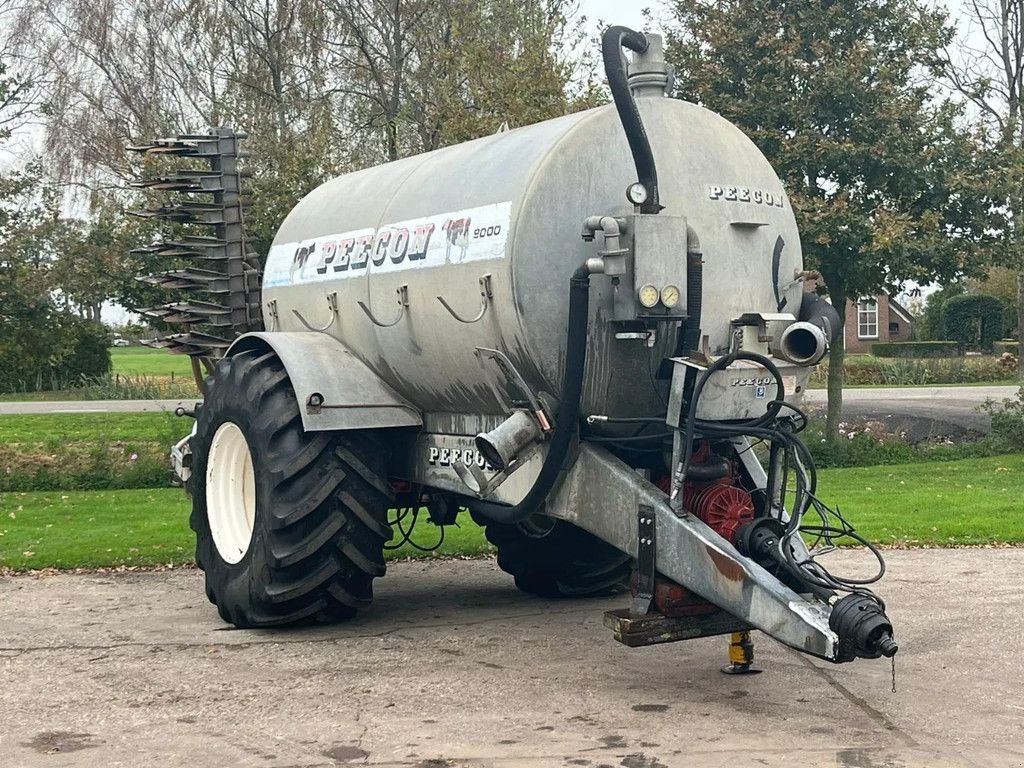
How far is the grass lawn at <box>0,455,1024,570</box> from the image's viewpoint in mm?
10891

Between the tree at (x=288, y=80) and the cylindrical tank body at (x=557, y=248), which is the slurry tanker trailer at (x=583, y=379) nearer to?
the cylindrical tank body at (x=557, y=248)

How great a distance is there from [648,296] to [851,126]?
39.3 ft

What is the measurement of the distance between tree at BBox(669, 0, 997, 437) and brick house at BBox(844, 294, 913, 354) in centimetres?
3656

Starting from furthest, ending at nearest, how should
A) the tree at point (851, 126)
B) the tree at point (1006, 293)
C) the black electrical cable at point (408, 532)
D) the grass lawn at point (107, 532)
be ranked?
the tree at point (1006, 293) → the tree at point (851, 126) → the grass lawn at point (107, 532) → the black electrical cable at point (408, 532)

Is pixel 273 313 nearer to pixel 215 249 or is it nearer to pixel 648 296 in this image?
pixel 215 249

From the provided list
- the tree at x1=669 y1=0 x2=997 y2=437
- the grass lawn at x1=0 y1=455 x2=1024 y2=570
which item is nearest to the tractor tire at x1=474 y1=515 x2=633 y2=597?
the grass lawn at x1=0 y1=455 x2=1024 y2=570

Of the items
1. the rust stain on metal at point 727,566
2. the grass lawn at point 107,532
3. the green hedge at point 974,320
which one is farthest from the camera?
the green hedge at point 974,320

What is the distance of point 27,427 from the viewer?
1878 centimetres

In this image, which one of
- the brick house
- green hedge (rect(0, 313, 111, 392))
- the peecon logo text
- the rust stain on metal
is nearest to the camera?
the rust stain on metal

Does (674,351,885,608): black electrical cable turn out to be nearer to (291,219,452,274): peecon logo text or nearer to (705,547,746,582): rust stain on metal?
(705,547,746,582): rust stain on metal

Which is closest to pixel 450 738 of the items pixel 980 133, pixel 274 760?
pixel 274 760

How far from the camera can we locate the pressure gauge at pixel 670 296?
19.3 ft

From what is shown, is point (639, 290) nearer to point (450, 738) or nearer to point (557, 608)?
point (450, 738)

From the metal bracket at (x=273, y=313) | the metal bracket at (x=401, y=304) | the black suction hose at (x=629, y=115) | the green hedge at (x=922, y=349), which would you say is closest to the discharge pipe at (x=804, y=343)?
the black suction hose at (x=629, y=115)
